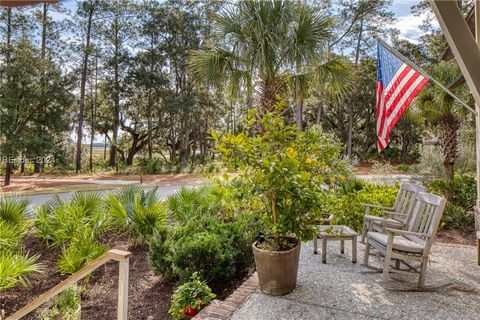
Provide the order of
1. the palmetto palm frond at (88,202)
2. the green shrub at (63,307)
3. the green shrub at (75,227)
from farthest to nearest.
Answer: the palmetto palm frond at (88,202), the green shrub at (75,227), the green shrub at (63,307)

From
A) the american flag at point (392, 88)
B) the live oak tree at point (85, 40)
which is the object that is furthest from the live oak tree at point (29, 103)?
the american flag at point (392, 88)

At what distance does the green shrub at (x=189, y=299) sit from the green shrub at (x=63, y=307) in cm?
116

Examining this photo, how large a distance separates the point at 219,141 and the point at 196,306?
4.89ft

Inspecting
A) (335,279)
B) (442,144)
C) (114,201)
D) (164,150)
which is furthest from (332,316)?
(164,150)

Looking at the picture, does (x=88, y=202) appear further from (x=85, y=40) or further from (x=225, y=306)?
(x=85, y=40)

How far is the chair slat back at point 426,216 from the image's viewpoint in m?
2.98

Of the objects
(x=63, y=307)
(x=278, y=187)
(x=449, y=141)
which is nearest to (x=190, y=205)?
(x=63, y=307)

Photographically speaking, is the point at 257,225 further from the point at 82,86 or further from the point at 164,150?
the point at 164,150

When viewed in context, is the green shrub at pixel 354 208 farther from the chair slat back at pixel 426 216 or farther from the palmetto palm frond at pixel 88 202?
the palmetto palm frond at pixel 88 202

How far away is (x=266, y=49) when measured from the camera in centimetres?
592

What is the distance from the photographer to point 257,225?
4.07 metres

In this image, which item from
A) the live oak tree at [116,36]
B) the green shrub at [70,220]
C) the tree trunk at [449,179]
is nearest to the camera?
the green shrub at [70,220]

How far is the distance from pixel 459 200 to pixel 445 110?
209 centimetres

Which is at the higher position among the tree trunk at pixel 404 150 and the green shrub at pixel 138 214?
the tree trunk at pixel 404 150
